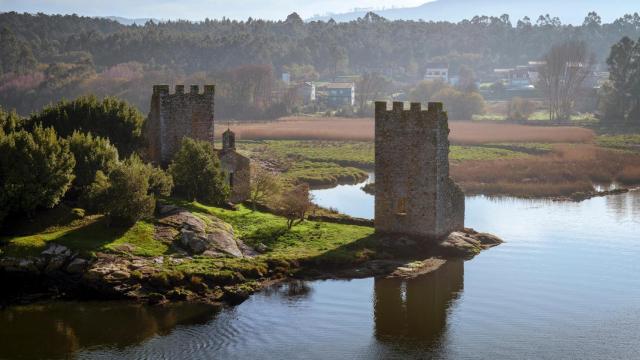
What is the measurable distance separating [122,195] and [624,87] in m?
88.6

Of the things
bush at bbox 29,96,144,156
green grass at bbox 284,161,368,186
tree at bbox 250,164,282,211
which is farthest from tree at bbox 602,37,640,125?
bush at bbox 29,96,144,156

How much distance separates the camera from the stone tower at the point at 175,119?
5106 cm

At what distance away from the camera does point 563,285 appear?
39.6 metres

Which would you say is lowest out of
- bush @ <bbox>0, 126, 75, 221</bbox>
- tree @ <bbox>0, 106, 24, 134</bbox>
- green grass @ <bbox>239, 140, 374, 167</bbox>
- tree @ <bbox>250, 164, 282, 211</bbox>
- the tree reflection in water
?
the tree reflection in water

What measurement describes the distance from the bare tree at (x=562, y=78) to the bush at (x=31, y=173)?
299ft

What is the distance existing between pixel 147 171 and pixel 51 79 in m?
96.6

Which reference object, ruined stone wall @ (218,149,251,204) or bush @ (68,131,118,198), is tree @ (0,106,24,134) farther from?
ruined stone wall @ (218,149,251,204)

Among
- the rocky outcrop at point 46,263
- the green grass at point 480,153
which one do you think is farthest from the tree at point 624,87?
the rocky outcrop at point 46,263

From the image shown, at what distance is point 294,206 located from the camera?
45.9m

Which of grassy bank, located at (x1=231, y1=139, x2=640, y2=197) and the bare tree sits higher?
the bare tree

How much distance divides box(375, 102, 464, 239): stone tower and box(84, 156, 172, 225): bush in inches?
451

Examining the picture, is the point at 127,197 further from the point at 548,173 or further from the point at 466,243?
the point at 548,173

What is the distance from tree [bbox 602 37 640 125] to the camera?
113 meters

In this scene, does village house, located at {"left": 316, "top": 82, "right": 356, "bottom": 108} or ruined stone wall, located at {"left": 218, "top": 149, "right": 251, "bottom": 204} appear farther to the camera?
village house, located at {"left": 316, "top": 82, "right": 356, "bottom": 108}
